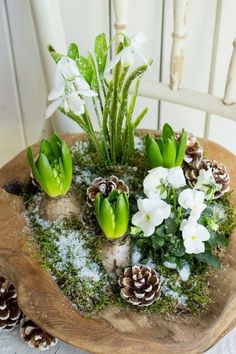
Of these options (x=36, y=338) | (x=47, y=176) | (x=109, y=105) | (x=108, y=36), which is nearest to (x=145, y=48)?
(x=108, y=36)

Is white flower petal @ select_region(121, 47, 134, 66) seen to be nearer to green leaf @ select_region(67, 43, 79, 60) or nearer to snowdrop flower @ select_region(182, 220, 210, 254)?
green leaf @ select_region(67, 43, 79, 60)

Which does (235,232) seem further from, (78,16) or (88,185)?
(78,16)

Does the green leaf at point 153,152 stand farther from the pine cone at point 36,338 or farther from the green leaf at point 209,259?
the pine cone at point 36,338

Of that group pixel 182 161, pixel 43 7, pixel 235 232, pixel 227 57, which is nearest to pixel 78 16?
pixel 43 7

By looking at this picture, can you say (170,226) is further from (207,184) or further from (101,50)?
(101,50)

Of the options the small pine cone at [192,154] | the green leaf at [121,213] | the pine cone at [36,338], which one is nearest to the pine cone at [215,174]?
the small pine cone at [192,154]
